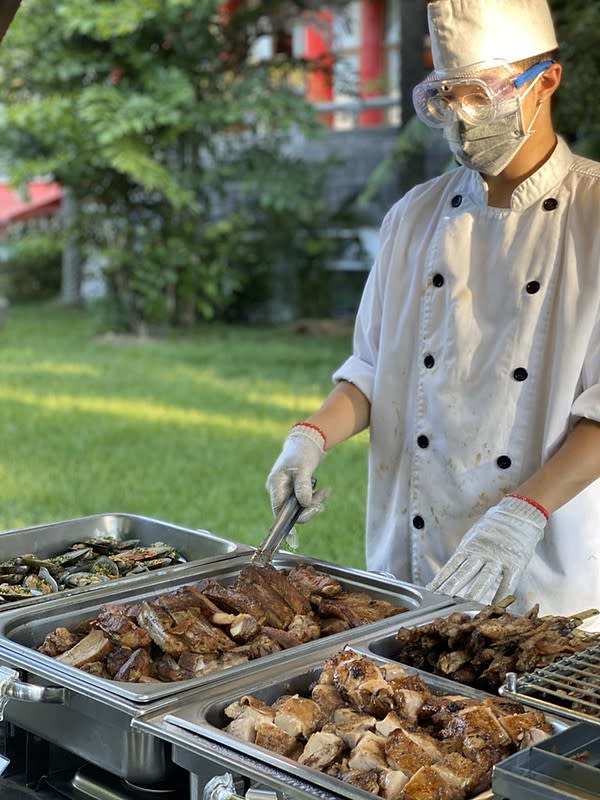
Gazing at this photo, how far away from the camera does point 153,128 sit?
1326 cm

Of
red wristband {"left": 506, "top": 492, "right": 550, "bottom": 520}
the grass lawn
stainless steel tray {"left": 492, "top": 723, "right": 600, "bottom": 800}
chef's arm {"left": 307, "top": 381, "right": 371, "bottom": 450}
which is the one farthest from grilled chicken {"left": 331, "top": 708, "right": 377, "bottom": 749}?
the grass lawn

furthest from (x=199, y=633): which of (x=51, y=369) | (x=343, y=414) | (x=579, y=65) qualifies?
(x=51, y=369)

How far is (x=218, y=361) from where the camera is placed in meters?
12.2

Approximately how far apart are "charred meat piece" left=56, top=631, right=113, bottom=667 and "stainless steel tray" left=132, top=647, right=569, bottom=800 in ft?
0.79

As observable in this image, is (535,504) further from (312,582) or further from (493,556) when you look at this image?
(312,582)

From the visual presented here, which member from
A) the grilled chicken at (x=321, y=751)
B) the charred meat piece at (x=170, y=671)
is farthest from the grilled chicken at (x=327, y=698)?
the charred meat piece at (x=170, y=671)

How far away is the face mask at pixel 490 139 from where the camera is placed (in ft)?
7.96

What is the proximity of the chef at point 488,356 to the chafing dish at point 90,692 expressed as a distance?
1.52ft

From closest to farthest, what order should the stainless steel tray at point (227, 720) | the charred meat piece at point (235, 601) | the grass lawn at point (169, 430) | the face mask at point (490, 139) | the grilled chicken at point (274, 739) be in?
the stainless steel tray at point (227, 720)
the grilled chicken at point (274, 739)
the charred meat piece at point (235, 601)
the face mask at point (490, 139)
the grass lawn at point (169, 430)

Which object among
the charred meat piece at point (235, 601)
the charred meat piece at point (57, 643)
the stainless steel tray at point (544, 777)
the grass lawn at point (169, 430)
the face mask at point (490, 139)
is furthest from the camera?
the grass lawn at point (169, 430)

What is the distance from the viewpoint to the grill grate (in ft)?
4.75

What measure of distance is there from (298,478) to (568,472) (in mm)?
581

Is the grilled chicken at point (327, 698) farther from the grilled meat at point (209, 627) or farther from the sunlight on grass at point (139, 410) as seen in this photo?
the sunlight on grass at point (139, 410)

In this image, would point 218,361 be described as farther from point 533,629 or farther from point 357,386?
point 533,629
